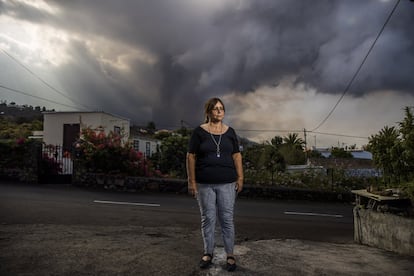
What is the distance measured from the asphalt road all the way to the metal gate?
4185 mm

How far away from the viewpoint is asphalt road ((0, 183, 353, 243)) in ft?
19.4

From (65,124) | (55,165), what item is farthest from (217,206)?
(65,124)

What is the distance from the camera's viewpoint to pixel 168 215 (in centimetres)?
712

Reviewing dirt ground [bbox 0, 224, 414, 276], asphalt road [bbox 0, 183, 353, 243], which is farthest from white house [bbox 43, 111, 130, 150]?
dirt ground [bbox 0, 224, 414, 276]

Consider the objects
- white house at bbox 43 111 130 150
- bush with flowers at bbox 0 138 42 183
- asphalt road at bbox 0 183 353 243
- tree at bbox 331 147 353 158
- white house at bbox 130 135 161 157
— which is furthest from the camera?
tree at bbox 331 147 353 158

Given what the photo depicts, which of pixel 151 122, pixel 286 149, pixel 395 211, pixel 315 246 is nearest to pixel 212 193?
pixel 315 246

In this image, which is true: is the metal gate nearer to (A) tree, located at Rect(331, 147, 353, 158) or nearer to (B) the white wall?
(B) the white wall

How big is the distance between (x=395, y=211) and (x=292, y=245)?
156 cm

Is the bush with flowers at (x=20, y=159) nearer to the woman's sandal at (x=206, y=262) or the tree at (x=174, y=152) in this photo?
the tree at (x=174, y=152)

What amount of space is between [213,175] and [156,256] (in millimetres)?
1227

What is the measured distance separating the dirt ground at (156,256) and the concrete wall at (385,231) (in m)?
0.19

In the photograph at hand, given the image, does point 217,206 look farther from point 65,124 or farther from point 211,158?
point 65,124

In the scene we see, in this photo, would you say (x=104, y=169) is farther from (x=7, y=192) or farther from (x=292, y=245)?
(x=292, y=245)

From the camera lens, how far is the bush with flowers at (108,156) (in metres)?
12.8
